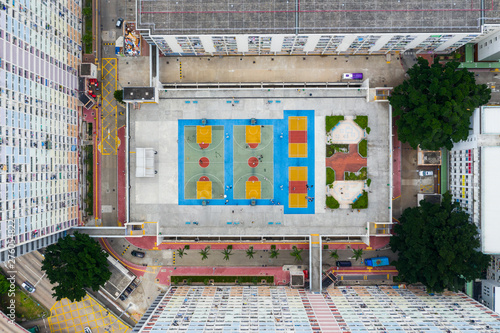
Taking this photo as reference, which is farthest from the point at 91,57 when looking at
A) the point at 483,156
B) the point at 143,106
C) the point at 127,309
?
the point at 483,156

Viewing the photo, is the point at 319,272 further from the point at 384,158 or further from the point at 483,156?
the point at 483,156

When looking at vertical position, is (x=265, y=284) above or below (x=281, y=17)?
below

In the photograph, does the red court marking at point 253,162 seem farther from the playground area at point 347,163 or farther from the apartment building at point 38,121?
the apartment building at point 38,121

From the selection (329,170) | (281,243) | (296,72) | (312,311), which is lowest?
(312,311)

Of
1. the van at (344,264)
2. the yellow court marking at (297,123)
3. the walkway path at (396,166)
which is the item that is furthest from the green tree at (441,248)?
the yellow court marking at (297,123)

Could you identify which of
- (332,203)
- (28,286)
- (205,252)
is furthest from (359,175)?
(28,286)

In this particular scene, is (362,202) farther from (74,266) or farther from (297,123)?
(74,266)
